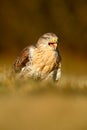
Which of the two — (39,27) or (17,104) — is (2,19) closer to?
(39,27)

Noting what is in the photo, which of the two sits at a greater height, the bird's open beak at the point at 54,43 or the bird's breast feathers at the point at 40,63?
the bird's open beak at the point at 54,43

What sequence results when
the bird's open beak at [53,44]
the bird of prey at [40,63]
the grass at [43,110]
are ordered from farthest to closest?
the bird's open beak at [53,44] < the bird of prey at [40,63] < the grass at [43,110]

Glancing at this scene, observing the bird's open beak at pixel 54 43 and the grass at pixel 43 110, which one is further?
the bird's open beak at pixel 54 43

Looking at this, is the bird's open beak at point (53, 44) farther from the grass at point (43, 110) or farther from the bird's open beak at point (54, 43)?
the grass at point (43, 110)

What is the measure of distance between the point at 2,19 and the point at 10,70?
838cm

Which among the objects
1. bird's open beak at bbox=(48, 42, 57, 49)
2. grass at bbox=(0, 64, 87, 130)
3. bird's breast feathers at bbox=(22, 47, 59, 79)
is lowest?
grass at bbox=(0, 64, 87, 130)

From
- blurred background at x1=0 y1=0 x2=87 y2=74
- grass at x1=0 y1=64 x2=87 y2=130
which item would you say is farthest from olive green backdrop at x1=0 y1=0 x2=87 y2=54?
grass at x1=0 y1=64 x2=87 y2=130

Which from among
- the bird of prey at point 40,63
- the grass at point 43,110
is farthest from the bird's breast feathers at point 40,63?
the grass at point 43,110

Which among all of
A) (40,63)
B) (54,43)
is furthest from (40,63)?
(54,43)

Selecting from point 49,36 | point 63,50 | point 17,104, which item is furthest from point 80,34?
point 17,104

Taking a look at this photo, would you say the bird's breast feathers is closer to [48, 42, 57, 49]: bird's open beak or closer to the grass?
[48, 42, 57, 49]: bird's open beak

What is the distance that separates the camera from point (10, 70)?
9.47 metres

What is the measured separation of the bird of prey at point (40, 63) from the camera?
9.10 metres

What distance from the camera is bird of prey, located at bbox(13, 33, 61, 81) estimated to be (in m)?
9.10
